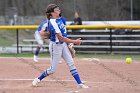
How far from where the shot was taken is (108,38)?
22.9 m

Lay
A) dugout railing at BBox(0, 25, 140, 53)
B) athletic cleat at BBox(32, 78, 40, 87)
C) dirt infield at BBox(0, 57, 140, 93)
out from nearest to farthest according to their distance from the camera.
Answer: dirt infield at BBox(0, 57, 140, 93), athletic cleat at BBox(32, 78, 40, 87), dugout railing at BBox(0, 25, 140, 53)

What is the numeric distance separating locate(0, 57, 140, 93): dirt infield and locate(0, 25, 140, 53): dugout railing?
4.59 meters

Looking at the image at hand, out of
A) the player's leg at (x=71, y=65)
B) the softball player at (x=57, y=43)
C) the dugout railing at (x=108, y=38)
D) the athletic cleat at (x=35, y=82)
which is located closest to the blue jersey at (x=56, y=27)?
the softball player at (x=57, y=43)

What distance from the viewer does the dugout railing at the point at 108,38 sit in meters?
22.5

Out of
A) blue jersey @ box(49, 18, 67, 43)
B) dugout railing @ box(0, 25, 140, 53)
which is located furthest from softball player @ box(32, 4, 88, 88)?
dugout railing @ box(0, 25, 140, 53)

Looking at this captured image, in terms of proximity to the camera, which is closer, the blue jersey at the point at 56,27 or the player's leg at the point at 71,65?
the blue jersey at the point at 56,27

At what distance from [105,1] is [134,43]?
5.98 m

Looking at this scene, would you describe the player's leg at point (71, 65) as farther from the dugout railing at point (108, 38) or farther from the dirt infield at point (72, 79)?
the dugout railing at point (108, 38)

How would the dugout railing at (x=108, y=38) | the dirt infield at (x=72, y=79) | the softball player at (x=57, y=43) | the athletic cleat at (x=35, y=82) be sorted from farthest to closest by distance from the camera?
1. the dugout railing at (x=108, y=38)
2. the athletic cleat at (x=35, y=82)
3. the softball player at (x=57, y=43)
4. the dirt infield at (x=72, y=79)

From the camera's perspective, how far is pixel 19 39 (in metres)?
25.1

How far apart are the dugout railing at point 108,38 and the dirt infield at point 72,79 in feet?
15.0

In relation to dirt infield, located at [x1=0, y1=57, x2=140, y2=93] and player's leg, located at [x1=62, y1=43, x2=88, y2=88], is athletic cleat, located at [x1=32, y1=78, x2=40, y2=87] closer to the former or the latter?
dirt infield, located at [x1=0, y1=57, x2=140, y2=93]

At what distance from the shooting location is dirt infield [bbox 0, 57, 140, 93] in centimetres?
1048

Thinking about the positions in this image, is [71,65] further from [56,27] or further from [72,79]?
[72,79]
